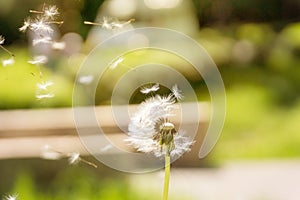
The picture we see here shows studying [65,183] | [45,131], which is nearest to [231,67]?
[45,131]

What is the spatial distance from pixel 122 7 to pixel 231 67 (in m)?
0.80

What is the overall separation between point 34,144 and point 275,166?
2.99 ft

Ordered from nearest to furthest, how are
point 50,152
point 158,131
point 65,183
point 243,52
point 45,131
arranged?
point 158,131 → point 50,152 → point 65,183 → point 45,131 → point 243,52

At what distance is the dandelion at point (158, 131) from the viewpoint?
1.57 ft

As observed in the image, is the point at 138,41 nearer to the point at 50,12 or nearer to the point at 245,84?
the point at 245,84

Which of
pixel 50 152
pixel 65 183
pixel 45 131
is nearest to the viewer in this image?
pixel 50 152

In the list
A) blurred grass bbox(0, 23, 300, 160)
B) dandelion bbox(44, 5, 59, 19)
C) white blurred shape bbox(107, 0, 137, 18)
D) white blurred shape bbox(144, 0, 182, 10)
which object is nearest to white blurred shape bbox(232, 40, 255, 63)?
blurred grass bbox(0, 23, 300, 160)

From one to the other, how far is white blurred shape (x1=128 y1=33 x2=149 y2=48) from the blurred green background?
0.08 meters

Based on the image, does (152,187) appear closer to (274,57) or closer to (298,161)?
(298,161)

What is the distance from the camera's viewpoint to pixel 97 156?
5.95 feet

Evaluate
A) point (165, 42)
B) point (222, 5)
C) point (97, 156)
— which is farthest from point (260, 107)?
point (97, 156)

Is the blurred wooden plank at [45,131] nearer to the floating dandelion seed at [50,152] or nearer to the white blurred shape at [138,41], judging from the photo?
the floating dandelion seed at [50,152]

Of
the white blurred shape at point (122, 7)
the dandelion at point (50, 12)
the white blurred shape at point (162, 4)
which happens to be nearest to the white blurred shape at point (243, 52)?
the white blurred shape at point (162, 4)

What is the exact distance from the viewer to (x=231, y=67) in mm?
3875
